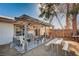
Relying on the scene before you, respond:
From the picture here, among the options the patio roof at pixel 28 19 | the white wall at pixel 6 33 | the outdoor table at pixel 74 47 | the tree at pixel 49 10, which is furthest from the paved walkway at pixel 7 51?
the outdoor table at pixel 74 47

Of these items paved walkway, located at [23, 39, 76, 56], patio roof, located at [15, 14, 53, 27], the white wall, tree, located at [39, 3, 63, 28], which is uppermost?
tree, located at [39, 3, 63, 28]

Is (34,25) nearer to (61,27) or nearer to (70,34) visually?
(61,27)

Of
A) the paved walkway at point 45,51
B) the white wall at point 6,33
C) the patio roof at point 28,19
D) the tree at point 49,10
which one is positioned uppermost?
the tree at point 49,10

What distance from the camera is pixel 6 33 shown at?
6.45 ft

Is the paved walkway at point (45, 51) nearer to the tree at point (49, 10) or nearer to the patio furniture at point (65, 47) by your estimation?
the patio furniture at point (65, 47)

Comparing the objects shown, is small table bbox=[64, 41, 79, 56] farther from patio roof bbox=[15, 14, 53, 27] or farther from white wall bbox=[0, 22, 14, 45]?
white wall bbox=[0, 22, 14, 45]

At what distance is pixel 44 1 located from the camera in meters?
2.01

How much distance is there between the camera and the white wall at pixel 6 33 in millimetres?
1955

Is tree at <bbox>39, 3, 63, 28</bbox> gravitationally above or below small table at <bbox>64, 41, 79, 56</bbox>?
above

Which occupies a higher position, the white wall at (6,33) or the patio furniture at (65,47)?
the white wall at (6,33)

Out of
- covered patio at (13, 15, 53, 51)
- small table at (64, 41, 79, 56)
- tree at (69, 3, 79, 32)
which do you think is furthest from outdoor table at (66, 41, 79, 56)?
covered patio at (13, 15, 53, 51)

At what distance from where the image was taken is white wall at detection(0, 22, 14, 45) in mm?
1955

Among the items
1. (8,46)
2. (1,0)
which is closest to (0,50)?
(8,46)

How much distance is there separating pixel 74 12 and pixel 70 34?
31cm
